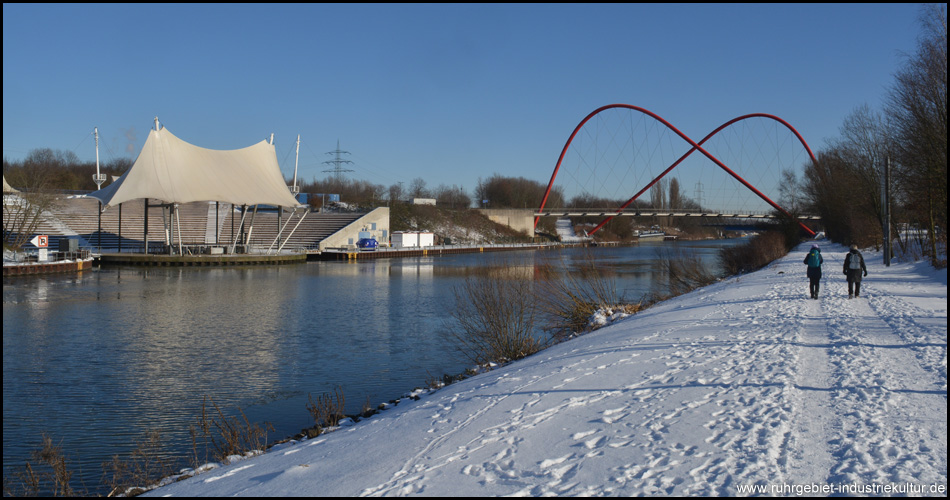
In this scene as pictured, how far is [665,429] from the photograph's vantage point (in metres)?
5.71

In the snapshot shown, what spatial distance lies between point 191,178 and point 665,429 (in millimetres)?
44985

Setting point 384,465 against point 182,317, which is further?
point 182,317

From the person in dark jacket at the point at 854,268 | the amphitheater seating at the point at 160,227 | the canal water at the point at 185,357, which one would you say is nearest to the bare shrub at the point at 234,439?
the canal water at the point at 185,357

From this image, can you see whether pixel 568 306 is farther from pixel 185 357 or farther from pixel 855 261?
pixel 185 357

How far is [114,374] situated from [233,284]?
19303 millimetres

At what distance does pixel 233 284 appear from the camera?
3111cm

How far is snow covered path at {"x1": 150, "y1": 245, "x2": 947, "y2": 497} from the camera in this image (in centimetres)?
478

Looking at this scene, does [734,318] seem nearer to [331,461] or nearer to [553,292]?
[553,292]

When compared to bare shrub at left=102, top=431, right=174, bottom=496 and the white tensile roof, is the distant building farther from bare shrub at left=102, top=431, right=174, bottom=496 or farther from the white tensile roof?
bare shrub at left=102, top=431, right=174, bottom=496

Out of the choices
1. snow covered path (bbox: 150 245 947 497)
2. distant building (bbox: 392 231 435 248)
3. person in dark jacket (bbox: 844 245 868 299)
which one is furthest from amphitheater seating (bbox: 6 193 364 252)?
snow covered path (bbox: 150 245 947 497)

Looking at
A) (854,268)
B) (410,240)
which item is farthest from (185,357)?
(410,240)

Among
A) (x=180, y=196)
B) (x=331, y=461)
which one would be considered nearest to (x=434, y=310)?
(x=331, y=461)

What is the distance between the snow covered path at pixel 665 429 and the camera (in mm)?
4777

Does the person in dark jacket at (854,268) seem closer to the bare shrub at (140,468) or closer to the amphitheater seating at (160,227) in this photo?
the bare shrub at (140,468)
